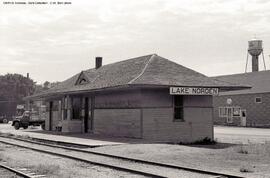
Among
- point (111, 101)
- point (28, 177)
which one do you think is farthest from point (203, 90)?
point (28, 177)

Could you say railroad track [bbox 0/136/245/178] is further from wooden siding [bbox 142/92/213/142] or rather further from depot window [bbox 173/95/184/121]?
depot window [bbox 173/95/184/121]

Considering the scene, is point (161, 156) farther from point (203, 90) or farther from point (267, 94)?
point (267, 94)

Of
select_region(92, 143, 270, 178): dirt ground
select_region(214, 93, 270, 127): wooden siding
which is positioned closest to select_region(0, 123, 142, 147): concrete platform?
select_region(92, 143, 270, 178): dirt ground

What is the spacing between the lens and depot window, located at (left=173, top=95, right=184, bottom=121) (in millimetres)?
23703

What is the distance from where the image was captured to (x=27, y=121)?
44.0 m

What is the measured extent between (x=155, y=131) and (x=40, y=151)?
6.63m

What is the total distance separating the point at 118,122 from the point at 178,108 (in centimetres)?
376

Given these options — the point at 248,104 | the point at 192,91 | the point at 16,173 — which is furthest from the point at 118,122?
the point at 248,104

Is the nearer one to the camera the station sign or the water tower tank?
the station sign

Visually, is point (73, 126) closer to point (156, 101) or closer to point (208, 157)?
point (156, 101)

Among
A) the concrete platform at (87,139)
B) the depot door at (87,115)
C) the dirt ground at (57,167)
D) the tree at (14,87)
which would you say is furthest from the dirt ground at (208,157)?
the tree at (14,87)

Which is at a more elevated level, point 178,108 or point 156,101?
point 156,101

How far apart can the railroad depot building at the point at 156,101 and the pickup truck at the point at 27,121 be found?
17.3 meters

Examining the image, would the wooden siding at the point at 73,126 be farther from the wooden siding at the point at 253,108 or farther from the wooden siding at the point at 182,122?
the wooden siding at the point at 253,108
